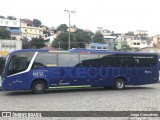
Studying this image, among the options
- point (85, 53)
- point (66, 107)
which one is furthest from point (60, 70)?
point (66, 107)

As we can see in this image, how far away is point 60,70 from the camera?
20062mm

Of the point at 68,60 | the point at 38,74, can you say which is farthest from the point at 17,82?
the point at 68,60

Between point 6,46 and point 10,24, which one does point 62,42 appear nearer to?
point 6,46

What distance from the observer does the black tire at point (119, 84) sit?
72.4 feet

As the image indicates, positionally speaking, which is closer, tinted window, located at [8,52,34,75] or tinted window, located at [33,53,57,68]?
tinted window, located at [8,52,34,75]

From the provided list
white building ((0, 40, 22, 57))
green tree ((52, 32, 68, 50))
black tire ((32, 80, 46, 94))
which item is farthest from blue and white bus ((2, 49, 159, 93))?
green tree ((52, 32, 68, 50))

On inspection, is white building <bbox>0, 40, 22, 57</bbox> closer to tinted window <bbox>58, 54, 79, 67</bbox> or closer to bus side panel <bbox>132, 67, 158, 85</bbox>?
bus side panel <bbox>132, 67, 158, 85</bbox>

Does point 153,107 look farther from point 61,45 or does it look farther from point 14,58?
point 61,45

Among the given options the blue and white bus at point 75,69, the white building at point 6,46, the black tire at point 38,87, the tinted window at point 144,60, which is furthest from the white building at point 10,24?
the black tire at point 38,87

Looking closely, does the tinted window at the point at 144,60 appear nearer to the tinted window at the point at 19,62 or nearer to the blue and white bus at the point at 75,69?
the blue and white bus at the point at 75,69

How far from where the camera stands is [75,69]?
20531 millimetres

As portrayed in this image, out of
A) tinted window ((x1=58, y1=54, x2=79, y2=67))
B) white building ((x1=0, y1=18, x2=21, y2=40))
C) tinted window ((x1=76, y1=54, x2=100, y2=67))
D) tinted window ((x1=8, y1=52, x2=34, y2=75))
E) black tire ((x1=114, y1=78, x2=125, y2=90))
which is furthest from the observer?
white building ((x1=0, y1=18, x2=21, y2=40))

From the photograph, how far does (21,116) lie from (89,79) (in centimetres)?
1087

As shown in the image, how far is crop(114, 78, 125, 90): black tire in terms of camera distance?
22.1m
